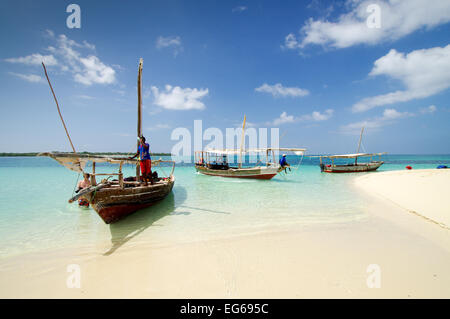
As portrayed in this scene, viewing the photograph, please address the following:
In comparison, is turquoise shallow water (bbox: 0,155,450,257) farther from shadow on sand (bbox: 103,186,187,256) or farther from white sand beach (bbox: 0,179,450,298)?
white sand beach (bbox: 0,179,450,298)

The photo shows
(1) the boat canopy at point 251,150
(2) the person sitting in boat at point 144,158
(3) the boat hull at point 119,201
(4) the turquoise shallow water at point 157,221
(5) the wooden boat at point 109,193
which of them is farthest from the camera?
(1) the boat canopy at point 251,150

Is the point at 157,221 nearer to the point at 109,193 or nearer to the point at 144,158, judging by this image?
the point at 109,193

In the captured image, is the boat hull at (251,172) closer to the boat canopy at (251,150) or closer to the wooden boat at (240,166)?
the wooden boat at (240,166)

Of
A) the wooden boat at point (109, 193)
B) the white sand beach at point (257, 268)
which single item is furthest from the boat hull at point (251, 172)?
the white sand beach at point (257, 268)

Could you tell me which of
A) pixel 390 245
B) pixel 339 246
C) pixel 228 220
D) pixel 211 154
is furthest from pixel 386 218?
pixel 211 154

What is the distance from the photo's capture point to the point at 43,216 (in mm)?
8117

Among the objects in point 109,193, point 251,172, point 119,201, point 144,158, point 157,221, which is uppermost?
point 144,158

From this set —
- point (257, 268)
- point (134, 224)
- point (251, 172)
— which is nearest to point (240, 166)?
point (251, 172)

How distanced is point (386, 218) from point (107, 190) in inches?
417

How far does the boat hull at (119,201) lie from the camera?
622 cm

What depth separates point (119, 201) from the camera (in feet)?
22.4

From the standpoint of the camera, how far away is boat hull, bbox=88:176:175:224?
20.4 feet
